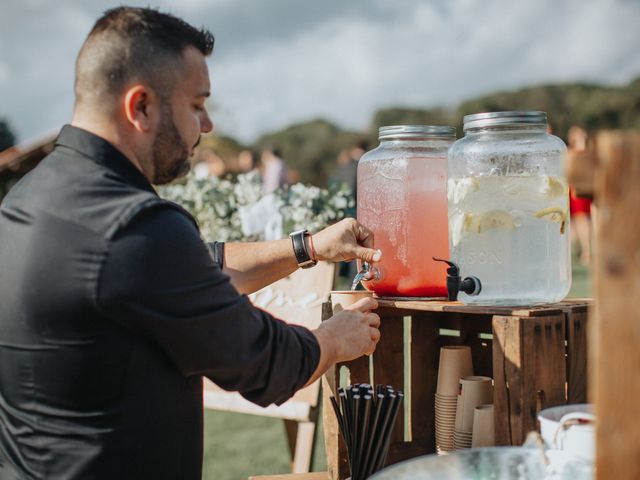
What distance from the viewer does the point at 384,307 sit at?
194 centimetres

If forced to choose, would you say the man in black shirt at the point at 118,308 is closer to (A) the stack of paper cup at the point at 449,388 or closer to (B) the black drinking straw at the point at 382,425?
(B) the black drinking straw at the point at 382,425

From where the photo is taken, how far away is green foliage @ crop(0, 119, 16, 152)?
16.6 m

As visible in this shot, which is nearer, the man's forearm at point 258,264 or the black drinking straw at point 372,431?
the black drinking straw at point 372,431

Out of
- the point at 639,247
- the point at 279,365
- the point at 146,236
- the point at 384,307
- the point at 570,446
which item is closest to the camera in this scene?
the point at 639,247

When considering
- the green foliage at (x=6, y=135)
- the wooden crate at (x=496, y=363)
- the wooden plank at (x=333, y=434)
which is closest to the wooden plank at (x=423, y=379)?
the wooden crate at (x=496, y=363)

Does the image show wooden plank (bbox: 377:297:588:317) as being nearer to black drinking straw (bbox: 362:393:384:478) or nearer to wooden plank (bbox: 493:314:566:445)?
wooden plank (bbox: 493:314:566:445)

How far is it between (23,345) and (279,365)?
18.7 inches

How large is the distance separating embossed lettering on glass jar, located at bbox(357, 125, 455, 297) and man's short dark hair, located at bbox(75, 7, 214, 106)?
23.4 inches

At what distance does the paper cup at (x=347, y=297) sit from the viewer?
1847 mm

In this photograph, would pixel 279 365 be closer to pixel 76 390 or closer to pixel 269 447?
pixel 76 390

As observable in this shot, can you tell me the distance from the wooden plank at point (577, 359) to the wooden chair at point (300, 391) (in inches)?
47.7

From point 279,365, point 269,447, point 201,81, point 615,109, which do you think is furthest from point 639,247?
point 615,109

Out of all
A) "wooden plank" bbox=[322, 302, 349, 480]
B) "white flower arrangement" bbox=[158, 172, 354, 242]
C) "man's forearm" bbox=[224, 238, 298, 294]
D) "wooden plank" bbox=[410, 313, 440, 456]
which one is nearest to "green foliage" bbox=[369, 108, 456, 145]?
"white flower arrangement" bbox=[158, 172, 354, 242]

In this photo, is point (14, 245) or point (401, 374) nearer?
point (14, 245)
